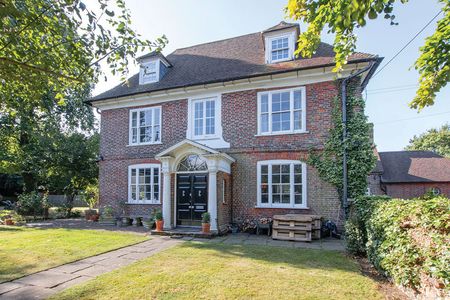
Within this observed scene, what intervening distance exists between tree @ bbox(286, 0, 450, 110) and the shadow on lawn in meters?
4.67

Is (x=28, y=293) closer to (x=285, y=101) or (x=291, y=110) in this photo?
(x=291, y=110)

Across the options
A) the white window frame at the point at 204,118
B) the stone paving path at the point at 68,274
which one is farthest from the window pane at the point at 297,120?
the stone paving path at the point at 68,274

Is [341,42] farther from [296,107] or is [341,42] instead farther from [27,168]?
[27,168]

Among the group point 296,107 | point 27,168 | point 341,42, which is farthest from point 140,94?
point 27,168

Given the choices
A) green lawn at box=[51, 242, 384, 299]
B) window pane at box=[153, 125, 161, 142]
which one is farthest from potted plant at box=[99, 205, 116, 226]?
green lawn at box=[51, 242, 384, 299]

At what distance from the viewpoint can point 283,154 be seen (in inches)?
472

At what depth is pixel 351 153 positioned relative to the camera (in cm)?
1102

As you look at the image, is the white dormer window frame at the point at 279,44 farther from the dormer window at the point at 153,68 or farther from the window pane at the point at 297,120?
the dormer window at the point at 153,68

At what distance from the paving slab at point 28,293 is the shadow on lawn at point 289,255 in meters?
4.17

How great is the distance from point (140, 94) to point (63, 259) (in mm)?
9132

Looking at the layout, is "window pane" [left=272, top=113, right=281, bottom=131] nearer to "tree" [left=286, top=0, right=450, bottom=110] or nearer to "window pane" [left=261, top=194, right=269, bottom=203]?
"window pane" [left=261, top=194, right=269, bottom=203]

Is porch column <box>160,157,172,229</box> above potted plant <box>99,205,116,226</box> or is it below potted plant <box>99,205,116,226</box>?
above

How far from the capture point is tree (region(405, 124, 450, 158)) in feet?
160

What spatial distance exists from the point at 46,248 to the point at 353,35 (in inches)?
401
